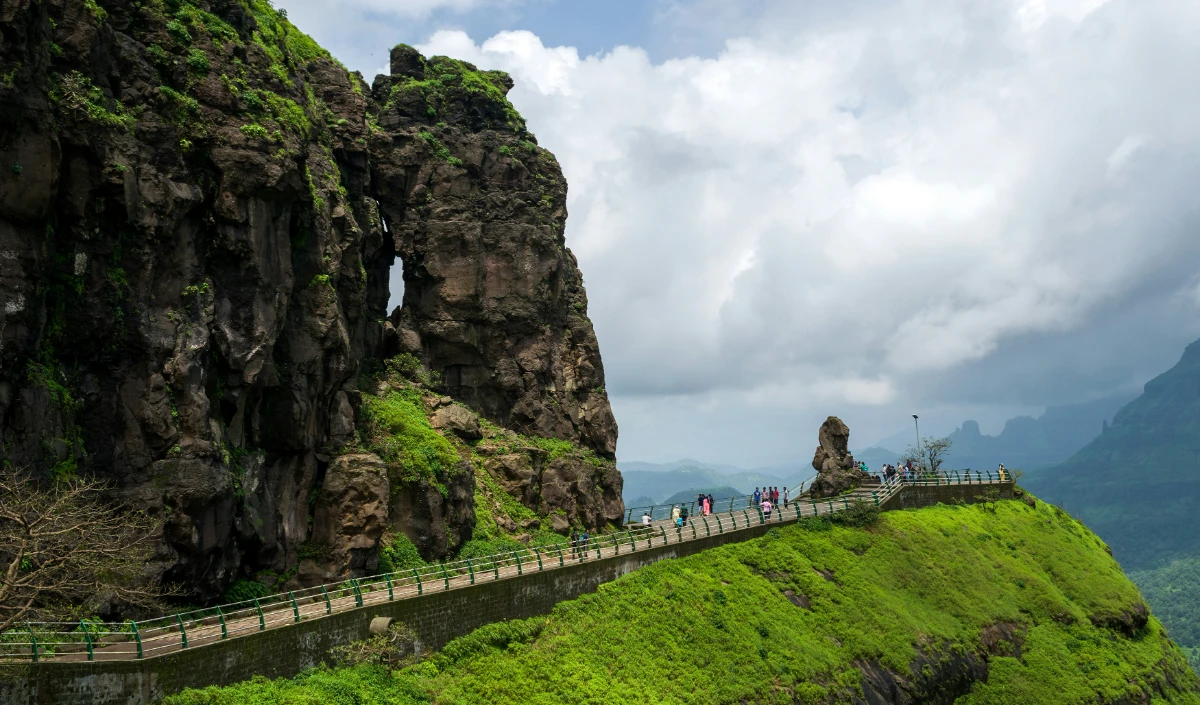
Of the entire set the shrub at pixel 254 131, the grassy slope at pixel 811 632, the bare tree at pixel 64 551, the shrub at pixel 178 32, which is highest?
the shrub at pixel 178 32

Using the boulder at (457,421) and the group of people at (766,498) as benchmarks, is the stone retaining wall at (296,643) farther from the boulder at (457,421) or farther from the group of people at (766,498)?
the boulder at (457,421)

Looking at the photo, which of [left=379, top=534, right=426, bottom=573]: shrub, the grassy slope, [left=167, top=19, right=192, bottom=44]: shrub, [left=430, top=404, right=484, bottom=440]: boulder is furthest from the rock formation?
[left=167, top=19, right=192, bottom=44]: shrub

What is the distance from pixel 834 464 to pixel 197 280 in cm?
4434

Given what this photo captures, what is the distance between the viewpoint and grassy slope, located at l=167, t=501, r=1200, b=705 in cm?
3070

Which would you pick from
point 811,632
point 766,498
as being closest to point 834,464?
point 766,498

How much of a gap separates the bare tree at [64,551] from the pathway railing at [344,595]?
79 centimetres

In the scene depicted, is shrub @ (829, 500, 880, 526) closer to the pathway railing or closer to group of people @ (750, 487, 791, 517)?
the pathway railing

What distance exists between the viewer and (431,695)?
28547 millimetres

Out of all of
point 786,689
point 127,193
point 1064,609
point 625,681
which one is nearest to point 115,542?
point 127,193

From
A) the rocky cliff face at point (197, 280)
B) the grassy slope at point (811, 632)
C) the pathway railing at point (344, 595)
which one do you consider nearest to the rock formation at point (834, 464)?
the pathway railing at point (344, 595)

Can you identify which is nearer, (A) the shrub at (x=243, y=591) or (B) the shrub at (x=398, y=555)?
(A) the shrub at (x=243, y=591)

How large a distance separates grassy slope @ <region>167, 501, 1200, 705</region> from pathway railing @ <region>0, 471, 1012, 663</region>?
1.81 meters

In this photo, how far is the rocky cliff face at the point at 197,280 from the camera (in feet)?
92.5

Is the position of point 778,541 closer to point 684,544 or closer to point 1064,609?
point 684,544
